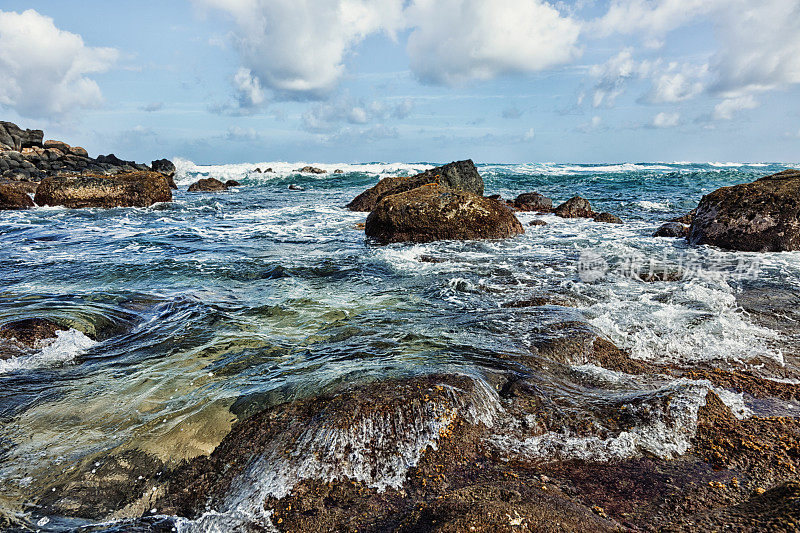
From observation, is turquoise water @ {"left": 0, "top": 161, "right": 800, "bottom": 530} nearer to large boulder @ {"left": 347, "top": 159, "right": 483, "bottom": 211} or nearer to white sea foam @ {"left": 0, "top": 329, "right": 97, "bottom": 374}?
white sea foam @ {"left": 0, "top": 329, "right": 97, "bottom": 374}

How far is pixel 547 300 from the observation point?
5234 mm

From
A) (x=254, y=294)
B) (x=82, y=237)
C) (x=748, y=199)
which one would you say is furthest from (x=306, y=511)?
(x=82, y=237)

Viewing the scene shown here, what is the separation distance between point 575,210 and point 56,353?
14.0m

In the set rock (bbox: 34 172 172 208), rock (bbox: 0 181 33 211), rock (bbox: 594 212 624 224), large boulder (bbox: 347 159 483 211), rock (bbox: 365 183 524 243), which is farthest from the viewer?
rock (bbox: 34 172 172 208)

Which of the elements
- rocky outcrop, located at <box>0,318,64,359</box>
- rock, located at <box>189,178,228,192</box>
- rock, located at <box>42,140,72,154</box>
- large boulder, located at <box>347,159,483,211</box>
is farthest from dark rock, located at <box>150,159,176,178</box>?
rocky outcrop, located at <box>0,318,64,359</box>

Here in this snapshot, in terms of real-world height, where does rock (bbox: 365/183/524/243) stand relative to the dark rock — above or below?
below

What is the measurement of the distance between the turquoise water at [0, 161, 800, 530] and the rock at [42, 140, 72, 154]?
29.4 meters

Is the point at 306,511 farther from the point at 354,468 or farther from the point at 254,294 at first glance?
the point at 254,294

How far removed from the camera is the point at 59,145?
3359 cm

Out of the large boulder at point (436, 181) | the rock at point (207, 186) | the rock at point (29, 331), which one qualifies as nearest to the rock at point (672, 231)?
the large boulder at point (436, 181)

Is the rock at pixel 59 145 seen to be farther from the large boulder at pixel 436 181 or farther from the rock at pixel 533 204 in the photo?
the rock at pixel 533 204

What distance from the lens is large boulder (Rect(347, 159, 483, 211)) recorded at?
13.9m

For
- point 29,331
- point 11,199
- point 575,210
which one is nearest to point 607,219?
point 575,210

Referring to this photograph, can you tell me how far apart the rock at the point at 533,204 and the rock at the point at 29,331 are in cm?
1439
